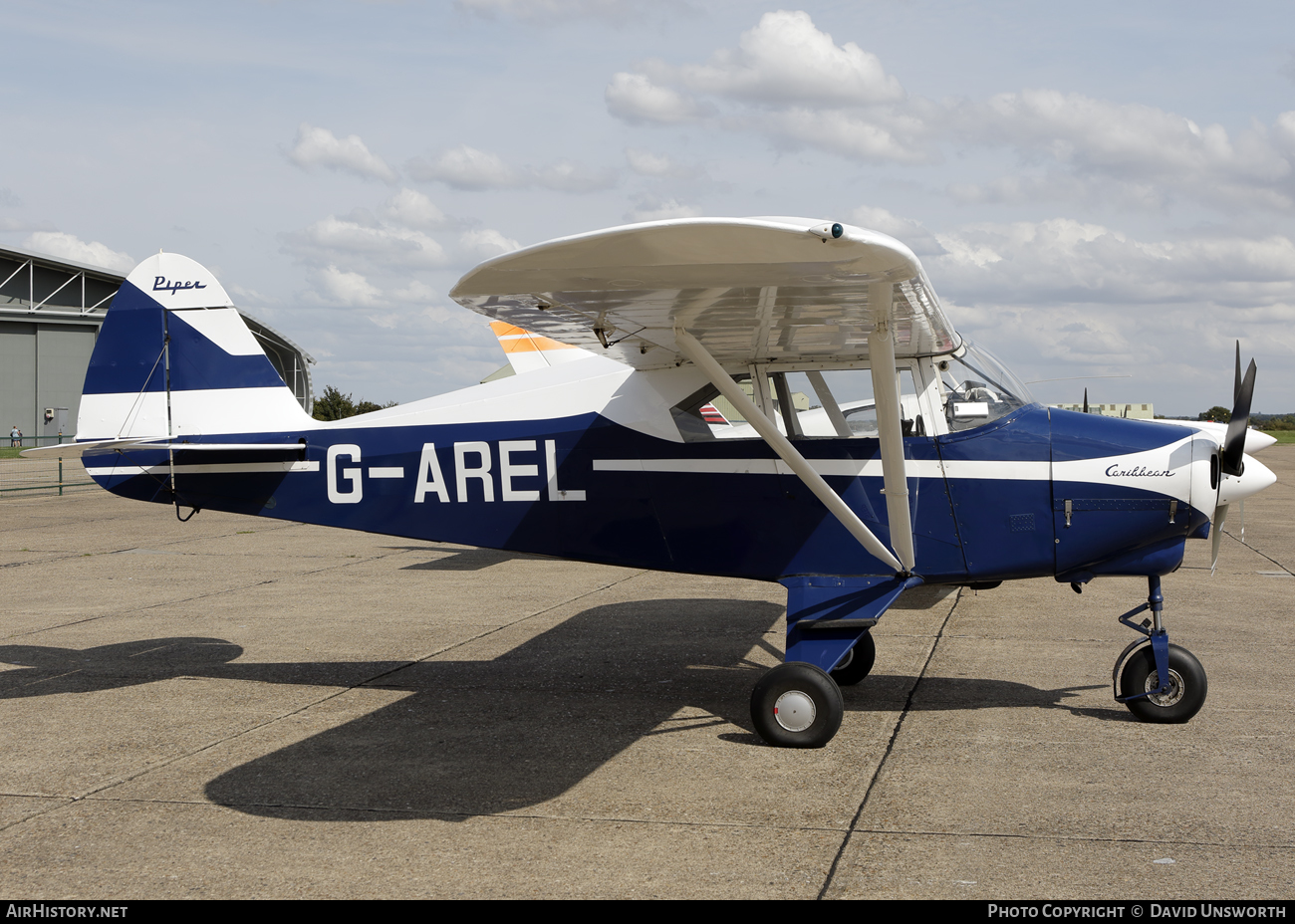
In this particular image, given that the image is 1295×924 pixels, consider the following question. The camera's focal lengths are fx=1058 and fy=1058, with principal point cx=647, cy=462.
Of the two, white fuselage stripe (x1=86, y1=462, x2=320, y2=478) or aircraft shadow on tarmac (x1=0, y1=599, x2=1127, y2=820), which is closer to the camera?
aircraft shadow on tarmac (x1=0, y1=599, x2=1127, y2=820)

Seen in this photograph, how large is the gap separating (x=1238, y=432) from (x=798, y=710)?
110 inches

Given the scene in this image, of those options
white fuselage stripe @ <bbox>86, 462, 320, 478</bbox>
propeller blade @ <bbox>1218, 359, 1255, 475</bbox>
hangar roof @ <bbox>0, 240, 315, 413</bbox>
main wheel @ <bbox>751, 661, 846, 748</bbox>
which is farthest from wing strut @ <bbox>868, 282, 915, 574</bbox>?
hangar roof @ <bbox>0, 240, 315, 413</bbox>

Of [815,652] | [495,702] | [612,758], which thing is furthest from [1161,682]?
[495,702]

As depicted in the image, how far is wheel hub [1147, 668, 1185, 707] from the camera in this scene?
6000mm

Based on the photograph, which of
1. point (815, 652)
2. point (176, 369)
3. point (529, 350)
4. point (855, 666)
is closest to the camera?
point (815, 652)

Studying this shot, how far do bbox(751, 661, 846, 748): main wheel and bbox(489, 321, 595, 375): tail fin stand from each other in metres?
10.2

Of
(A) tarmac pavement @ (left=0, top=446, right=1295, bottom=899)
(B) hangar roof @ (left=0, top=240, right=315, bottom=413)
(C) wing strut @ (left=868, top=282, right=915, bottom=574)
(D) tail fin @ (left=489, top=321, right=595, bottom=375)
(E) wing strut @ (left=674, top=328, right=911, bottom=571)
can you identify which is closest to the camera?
(A) tarmac pavement @ (left=0, top=446, right=1295, bottom=899)

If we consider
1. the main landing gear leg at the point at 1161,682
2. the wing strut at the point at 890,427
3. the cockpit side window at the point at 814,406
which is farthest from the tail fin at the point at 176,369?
the main landing gear leg at the point at 1161,682

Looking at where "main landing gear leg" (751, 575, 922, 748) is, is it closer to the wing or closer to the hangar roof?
the wing

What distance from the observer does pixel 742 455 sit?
6.37m

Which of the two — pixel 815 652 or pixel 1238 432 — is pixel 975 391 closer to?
pixel 1238 432
